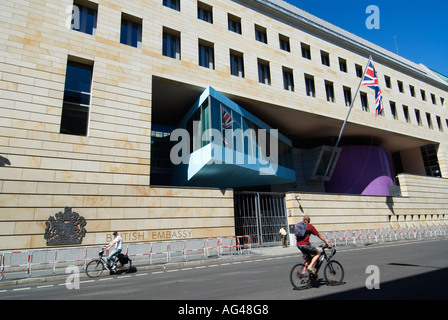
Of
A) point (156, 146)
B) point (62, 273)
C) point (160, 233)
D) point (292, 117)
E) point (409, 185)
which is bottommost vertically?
point (62, 273)

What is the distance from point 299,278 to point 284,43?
26.9 m

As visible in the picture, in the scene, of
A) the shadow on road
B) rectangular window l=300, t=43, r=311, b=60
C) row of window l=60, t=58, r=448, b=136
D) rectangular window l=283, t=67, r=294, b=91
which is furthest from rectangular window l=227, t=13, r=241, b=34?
the shadow on road

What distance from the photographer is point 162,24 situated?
2067 centimetres

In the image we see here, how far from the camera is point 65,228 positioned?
46.0 feet

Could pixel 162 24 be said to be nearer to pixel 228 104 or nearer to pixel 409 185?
pixel 228 104

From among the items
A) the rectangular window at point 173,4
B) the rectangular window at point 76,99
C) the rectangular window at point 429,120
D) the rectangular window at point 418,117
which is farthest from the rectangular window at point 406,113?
the rectangular window at point 76,99

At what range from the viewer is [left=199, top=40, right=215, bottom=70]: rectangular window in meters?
22.5

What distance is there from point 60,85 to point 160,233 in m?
10.6

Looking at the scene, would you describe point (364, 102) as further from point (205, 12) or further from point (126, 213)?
point (126, 213)

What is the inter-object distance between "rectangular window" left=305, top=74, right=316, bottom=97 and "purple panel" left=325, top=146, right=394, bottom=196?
33.9 ft
